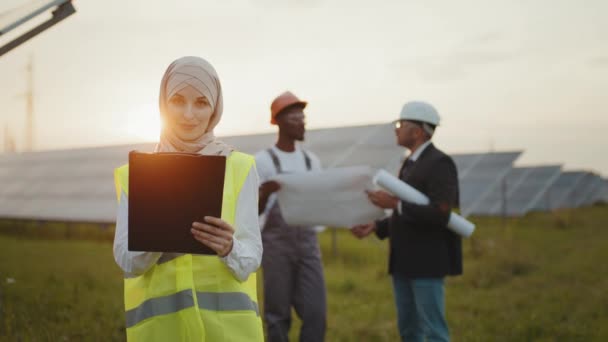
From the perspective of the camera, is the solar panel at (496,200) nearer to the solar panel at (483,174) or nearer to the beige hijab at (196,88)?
the solar panel at (483,174)

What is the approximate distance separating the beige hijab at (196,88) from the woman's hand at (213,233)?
30cm

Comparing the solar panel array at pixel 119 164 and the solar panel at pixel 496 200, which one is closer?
the solar panel array at pixel 119 164

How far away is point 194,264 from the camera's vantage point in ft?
6.73

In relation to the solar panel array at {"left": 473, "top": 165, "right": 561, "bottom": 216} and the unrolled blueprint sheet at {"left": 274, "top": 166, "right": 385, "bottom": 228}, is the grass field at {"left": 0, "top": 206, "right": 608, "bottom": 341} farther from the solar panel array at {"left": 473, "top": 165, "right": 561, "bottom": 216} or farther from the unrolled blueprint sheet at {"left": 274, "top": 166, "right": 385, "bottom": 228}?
the solar panel array at {"left": 473, "top": 165, "right": 561, "bottom": 216}

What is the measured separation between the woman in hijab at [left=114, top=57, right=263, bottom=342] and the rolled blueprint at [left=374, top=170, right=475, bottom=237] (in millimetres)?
1861

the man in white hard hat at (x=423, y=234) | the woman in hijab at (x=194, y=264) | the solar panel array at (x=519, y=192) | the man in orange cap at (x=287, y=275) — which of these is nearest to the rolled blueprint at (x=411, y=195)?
the man in white hard hat at (x=423, y=234)

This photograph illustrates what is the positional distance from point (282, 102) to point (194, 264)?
240cm

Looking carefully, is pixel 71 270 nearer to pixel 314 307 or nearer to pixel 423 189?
pixel 314 307

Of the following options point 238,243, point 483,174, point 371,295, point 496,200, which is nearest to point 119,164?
point 371,295

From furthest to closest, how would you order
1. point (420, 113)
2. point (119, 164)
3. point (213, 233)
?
point (119, 164), point (420, 113), point (213, 233)

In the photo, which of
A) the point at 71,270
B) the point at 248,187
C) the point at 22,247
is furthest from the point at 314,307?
the point at 22,247

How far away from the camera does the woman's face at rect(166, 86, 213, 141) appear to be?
2080mm

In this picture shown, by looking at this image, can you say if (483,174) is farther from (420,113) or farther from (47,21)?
(47,21)

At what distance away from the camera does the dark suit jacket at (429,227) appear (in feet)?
12.5
